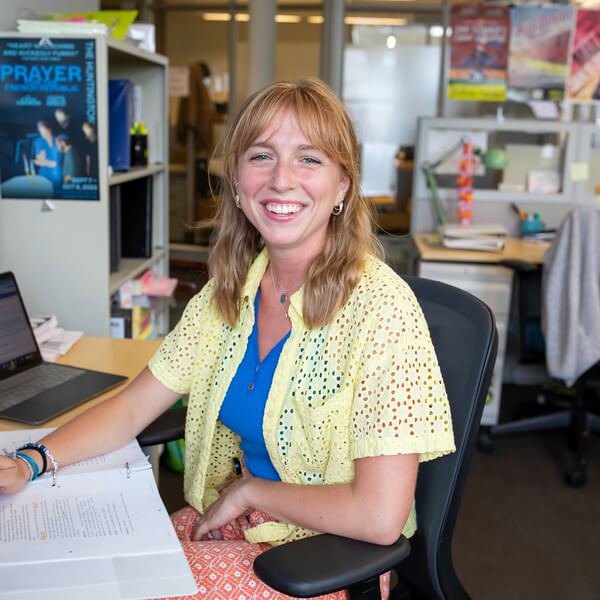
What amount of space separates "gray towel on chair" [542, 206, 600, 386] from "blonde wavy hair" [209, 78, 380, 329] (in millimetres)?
1647

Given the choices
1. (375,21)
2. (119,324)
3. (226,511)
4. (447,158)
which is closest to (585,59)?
(447,158)

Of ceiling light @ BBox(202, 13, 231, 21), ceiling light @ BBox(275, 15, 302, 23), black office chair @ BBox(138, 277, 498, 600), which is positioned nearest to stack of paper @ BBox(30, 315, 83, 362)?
black office chair @ BBox(138, 277, 498, 600)

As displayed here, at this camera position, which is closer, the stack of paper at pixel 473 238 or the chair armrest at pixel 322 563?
the chair armrest at pixel 322 563

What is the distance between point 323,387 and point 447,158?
2798 mm

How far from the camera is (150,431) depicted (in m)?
1.42

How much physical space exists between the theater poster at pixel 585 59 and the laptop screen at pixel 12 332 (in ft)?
11.8

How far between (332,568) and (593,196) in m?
3.31

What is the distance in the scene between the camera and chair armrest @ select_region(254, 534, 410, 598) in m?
0.91

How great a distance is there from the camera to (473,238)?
10.9ft

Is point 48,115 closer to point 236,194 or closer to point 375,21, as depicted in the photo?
point 236,194

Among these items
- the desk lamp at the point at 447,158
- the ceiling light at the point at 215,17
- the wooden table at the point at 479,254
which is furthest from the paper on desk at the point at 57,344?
the ceiling light at the point at 215,17

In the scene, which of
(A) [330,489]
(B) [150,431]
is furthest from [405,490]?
(B) [150,431]

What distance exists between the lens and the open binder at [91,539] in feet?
3.03

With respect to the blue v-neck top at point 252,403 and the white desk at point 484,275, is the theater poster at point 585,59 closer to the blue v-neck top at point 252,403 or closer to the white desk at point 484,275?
the white desk at point 484,275
